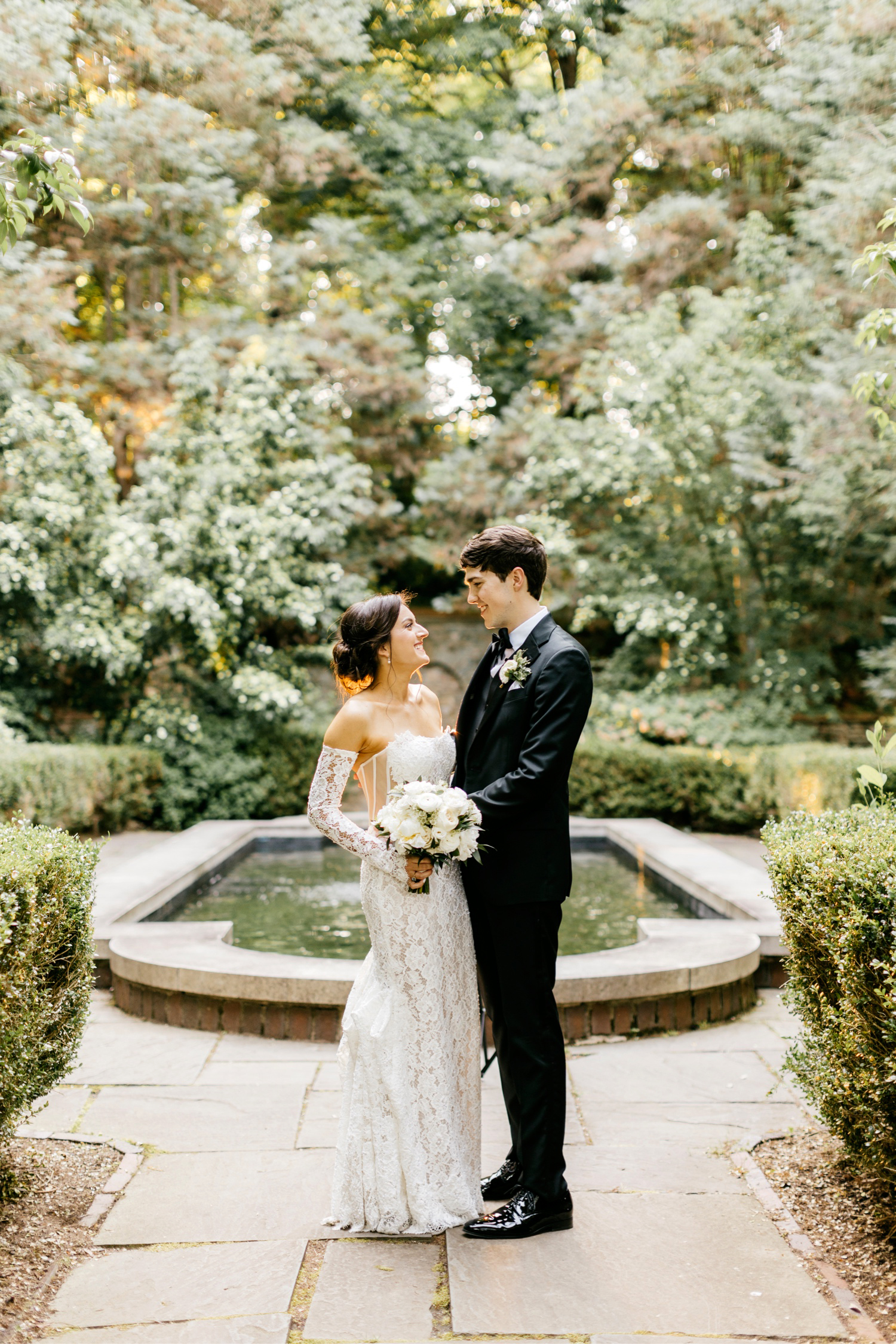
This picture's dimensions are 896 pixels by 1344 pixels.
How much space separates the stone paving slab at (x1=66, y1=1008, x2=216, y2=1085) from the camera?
4418 millimetres

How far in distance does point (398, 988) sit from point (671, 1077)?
184 centimetres

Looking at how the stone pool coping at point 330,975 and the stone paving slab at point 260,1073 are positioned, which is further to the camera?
the stone pool coping at point 330,975

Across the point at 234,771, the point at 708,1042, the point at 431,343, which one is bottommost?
the point at 708,1042

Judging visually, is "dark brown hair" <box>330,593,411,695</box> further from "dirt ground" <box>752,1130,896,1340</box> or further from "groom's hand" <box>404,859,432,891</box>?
"dirt ground" <box>752,1130,896,1340</box>

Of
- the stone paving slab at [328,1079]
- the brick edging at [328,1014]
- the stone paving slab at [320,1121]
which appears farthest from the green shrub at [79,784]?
the stone paving slab at [320,1121]

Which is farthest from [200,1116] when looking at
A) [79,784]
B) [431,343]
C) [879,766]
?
[431,343]

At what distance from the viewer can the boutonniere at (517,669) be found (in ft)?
10.2

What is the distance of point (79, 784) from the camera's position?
1034 cm

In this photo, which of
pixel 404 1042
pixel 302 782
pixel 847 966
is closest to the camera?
pixel 847 966

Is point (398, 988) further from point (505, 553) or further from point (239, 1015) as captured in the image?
point (239, 1015)

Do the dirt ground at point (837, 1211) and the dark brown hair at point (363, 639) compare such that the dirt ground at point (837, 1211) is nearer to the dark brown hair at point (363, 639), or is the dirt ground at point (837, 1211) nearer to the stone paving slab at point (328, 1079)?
the stone paving slab at point (328, 1079)

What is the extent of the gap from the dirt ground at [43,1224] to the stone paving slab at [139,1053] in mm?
759

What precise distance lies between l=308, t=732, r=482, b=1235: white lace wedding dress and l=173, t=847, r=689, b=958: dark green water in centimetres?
288

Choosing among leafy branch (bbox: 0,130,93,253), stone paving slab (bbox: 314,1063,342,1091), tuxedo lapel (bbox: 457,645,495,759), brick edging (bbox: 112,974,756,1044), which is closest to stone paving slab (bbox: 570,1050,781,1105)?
brick edging (bbox: 112,974,756,1044)
